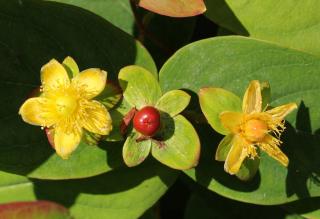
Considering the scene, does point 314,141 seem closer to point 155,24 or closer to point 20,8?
point 155,24

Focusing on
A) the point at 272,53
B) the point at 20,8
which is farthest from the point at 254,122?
the point at 20,8

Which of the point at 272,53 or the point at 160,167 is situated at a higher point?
the point at 272,53

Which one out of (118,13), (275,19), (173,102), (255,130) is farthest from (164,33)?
(255,130)

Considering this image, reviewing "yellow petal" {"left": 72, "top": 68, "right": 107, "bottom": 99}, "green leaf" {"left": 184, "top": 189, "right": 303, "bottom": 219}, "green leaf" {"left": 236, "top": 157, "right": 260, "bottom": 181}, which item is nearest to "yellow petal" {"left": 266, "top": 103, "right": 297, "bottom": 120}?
"green leaf" {"left": 236, "top": 157, "right": 260, "bottom": 181}

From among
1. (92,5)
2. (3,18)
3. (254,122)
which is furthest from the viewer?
(92,5)

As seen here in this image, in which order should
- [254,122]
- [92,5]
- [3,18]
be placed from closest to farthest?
[254,122]
[3,18]
[92,5]

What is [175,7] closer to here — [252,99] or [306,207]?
[252,99]

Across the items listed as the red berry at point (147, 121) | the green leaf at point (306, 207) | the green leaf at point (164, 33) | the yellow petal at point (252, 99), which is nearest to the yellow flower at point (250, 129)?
the yellow petal at point (252, 99)
